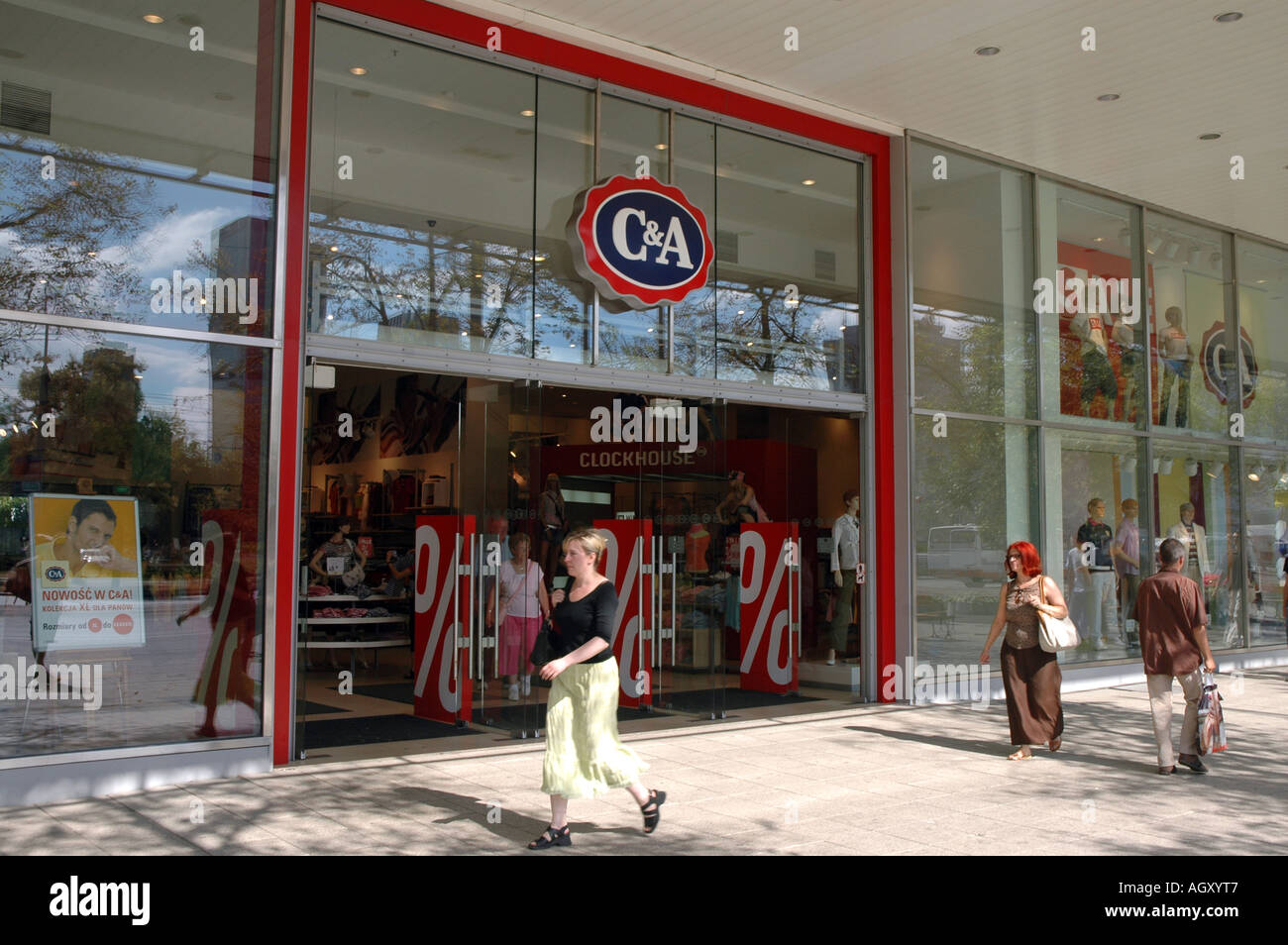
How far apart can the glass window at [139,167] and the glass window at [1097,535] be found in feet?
26.2

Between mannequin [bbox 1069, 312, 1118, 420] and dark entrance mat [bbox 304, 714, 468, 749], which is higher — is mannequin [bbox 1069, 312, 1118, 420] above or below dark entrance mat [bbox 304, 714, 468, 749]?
above

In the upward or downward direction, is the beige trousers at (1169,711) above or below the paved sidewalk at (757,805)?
above

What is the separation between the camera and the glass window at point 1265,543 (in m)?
14.1

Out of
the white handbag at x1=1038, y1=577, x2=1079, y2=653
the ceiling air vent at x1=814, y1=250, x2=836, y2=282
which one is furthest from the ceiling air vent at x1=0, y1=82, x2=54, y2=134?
the white handbag at x1=1038, y1=577, x2=1079, y2=653

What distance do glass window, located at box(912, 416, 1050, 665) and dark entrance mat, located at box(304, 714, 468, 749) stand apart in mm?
4431

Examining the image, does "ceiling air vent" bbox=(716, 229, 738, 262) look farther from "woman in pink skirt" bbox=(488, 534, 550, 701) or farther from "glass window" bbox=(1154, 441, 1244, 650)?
"glass window" bbox=(1154, 441, 1244, 650)

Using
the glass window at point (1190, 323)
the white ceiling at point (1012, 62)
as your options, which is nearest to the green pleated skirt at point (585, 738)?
the white ceiling at point (1012, 62)

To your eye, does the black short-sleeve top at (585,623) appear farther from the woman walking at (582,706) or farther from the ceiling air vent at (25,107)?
the ceiling air vent at (25,107)

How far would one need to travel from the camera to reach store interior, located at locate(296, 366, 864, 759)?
8578 mm

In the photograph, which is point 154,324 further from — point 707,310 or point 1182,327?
point 1182,327

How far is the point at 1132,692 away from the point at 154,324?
9.56 metres

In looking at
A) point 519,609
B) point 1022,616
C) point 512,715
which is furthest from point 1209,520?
point 512,715

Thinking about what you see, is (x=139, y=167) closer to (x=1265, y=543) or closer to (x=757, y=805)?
(x=757, y=805)
